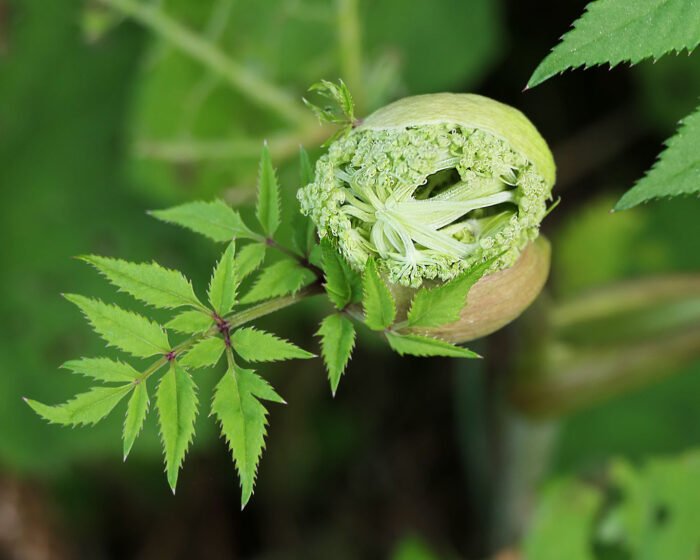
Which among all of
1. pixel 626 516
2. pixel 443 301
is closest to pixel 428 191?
pixel 443 301

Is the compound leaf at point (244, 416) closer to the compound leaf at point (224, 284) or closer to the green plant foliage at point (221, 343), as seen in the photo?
the green plant foliage at point (221, 343)

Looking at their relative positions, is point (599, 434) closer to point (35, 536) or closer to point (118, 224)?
point (118, 224)

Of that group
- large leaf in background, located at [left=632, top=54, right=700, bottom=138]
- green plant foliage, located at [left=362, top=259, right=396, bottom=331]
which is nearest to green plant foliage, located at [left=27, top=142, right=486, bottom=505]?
green plant foliage, located at [left=362, top=259, right=396, bottom=331]

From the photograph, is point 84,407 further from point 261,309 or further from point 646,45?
point 646,45

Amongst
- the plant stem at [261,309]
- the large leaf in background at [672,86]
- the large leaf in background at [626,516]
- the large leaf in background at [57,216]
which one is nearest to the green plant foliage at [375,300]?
the plant stem at [261,309]

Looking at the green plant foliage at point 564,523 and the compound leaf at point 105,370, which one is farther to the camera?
the green plant foliage at point 564,523

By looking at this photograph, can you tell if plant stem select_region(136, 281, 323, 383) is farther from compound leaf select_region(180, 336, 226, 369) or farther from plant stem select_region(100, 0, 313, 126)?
plant stem select_region(100, 0, 313, 126)
